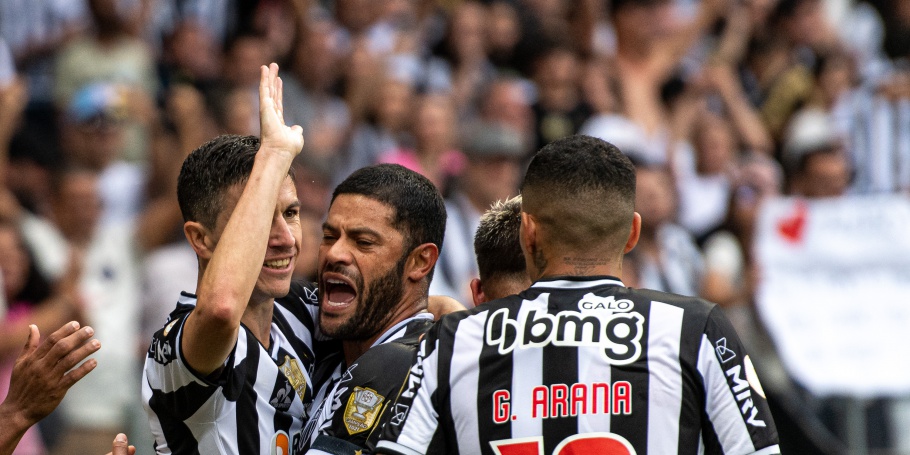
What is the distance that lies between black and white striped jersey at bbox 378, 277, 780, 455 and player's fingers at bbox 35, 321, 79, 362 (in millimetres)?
1018

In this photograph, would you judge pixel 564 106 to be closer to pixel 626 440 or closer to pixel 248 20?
pixel 248 20

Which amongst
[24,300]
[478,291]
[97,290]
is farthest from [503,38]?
[478,291]

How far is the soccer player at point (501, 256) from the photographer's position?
4387mm

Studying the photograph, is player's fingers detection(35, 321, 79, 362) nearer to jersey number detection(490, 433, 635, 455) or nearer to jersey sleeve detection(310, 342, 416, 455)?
jersey sleeve detection(310, 342, 416, 455)

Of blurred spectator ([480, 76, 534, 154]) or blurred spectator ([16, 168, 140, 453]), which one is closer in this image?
blurred spectator ([16, 168, 140, 453])

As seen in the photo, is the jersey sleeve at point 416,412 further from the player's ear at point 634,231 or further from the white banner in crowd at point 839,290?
the white banner in crowd at point 839,290

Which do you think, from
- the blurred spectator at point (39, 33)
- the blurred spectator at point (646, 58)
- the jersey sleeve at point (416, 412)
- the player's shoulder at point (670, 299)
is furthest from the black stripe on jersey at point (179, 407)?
the blurred spectator at point (646, 58)

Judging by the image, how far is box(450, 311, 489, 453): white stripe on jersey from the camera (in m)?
3.42

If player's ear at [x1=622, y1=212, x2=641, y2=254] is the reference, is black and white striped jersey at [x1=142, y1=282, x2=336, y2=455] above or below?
below

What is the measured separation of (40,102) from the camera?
899 centimetres

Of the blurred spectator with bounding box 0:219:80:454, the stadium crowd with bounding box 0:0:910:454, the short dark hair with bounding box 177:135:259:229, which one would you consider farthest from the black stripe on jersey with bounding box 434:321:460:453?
the blurred spectator with bounding box 0:219:80:454

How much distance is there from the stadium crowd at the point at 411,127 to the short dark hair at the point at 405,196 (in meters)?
3.34

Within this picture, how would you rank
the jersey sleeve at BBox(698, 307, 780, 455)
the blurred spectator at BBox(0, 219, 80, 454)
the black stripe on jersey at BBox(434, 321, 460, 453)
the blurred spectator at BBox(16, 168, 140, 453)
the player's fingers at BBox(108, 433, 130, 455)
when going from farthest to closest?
the blurred spectator at BBox(16, 168, 140, 453) → the blurred spectator at BBox(0, 219, 80, 454) → the player's fingers at BBox(108, 433, 130, 455) → the black stripe on jersey at BBox(434, 321, 460, 453) → the jersey sleeve at BBox(698, 307, 780, 455)

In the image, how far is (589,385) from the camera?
3383 mm
